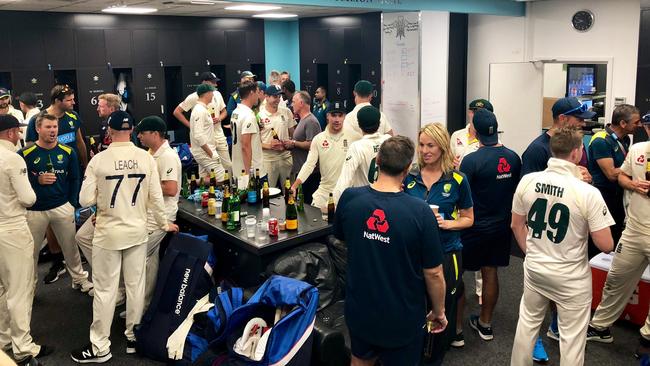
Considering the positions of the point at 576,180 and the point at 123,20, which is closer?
the point at 576,180

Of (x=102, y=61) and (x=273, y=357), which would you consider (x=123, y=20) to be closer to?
(x=102, y=61)

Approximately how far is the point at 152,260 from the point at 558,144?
2.90 meters

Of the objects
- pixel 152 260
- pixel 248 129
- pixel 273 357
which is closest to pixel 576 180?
pixel 273 357

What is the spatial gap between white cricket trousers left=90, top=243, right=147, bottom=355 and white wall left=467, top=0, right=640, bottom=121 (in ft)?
22.3

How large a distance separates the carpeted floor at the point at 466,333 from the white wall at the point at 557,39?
418 centimetres

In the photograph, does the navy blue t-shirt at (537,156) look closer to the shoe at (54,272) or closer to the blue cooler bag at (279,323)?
the blue cooler bag at (279,323)

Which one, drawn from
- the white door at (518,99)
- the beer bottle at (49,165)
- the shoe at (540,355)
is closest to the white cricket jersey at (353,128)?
the shoe at (540,355)

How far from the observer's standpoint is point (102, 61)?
8758mm

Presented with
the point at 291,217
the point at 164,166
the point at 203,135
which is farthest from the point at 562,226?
the point at 203,135

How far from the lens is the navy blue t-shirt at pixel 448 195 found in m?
3.21

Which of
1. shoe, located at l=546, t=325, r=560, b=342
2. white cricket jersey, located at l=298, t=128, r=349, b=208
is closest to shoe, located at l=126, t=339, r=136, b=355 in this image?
white cricket jersey, located at l=298, t=128, r=349, b=208

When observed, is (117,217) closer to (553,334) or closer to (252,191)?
(252,191)

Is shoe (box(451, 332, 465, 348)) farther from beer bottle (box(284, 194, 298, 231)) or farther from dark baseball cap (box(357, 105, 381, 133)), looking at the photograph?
dark baseball cap (box(357, 105, 381, 133))

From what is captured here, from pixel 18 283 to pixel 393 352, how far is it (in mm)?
2676
